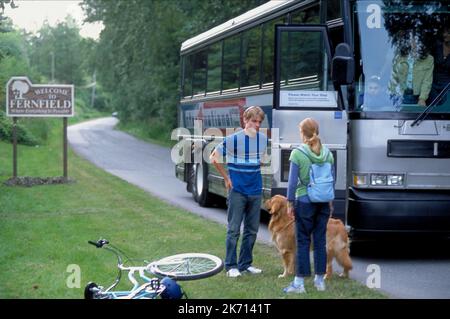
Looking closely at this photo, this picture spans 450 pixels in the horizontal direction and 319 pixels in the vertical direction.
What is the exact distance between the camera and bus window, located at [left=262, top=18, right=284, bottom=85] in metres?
13.4

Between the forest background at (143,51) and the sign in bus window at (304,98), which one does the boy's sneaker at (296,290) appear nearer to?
the sign in bus window at (304,98)

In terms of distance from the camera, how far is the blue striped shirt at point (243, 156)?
9.23 metres

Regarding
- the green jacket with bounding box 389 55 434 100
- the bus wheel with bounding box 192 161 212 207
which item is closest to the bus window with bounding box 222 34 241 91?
the bus wheel with bounding box 192 161 212 207

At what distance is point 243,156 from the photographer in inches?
364

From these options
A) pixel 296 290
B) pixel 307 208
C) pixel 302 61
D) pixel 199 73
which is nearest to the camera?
pixel 296 290

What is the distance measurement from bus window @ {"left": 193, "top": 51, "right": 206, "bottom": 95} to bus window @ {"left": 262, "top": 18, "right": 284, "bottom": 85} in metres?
3.99

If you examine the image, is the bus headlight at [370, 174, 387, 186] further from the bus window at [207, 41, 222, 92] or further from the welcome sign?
the welcome sign

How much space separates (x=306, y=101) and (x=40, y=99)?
11937 mm

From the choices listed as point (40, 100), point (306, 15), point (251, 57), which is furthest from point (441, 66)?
point (40, 100)

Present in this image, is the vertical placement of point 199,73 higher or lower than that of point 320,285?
higher

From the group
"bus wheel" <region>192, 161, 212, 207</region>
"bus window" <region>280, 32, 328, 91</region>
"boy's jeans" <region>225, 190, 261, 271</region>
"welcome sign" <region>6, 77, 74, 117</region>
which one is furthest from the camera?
"welcome sign" <region>6, 77, 74, 117</region>

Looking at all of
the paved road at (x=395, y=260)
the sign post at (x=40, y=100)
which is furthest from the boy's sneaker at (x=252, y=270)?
the sign post at (x=40, y=100)

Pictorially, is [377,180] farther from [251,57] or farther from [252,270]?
[251,57]

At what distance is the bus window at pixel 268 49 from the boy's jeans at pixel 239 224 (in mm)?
4117
